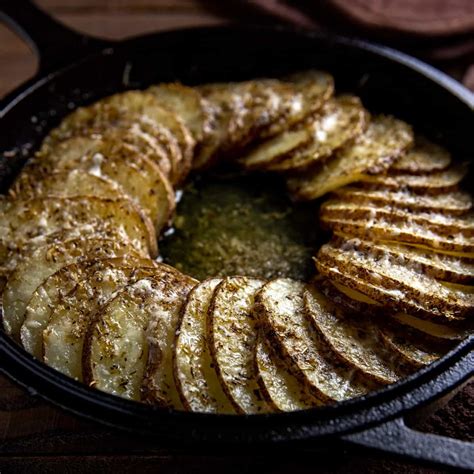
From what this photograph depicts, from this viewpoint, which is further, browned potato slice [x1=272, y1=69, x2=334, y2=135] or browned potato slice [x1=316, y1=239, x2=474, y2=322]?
browned potato slice [x1=272, y1=69, x2=334, y2=135]

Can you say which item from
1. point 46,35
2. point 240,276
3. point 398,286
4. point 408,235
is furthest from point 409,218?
point 46,35

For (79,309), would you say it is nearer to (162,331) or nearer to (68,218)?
(162,331)

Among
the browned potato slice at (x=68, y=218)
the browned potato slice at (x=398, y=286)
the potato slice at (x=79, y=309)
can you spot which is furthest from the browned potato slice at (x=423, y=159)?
the potato slice at (x=79, y=309)

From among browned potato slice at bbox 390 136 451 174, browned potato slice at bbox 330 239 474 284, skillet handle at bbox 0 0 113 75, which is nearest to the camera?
browned potato slice at bbox 330 239 474 284

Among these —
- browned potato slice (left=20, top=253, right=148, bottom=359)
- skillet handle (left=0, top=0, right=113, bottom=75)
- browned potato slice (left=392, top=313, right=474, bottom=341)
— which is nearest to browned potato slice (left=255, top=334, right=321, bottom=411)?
browned potato slice (left=392, top=313, right=474, bottom=341)

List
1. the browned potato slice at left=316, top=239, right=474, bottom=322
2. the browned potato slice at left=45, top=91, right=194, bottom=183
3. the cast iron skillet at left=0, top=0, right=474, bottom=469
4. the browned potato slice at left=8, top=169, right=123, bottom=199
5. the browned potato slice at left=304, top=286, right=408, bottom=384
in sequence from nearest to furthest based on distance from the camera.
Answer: the browned potato slice at left=304, top=286, right=408, bottom=384 < the browned potato slice at left=316, top=239, right=474, bottom=322 < the browned potato slice at left=8, top=169, right=123, bottom=199 < the browned potato slice at left=45, top=91, right=194, bottom=183 < the cast iron skillet at left=0, top=0, right=474, bottom=469

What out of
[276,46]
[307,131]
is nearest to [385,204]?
[307,131]

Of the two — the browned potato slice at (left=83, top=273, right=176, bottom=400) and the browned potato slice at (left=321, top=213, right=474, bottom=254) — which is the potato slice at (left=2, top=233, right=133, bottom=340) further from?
the browned potato slice at (left=321, top=213, right=474, bottom=254)

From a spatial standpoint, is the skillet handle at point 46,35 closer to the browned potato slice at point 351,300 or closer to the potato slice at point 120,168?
the potato slice at point 120,168
